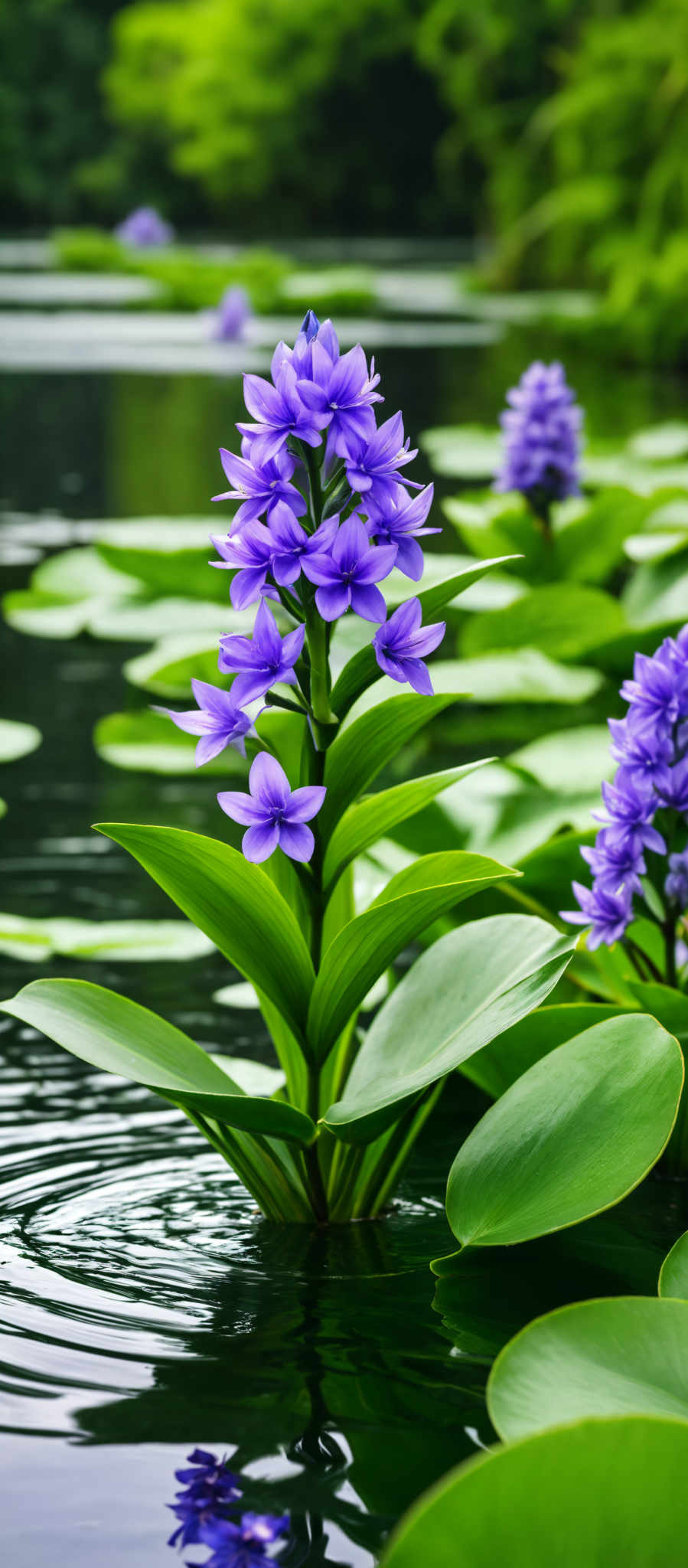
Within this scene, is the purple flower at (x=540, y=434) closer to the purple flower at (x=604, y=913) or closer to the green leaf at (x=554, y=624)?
the green leaf at (x=554, y=624)

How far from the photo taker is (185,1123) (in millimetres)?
1623

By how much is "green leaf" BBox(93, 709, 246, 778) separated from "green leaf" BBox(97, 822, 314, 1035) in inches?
61.9

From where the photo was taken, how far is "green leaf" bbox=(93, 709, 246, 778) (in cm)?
281

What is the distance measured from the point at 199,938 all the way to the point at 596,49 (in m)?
12.4

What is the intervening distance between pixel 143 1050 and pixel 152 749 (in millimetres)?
1687

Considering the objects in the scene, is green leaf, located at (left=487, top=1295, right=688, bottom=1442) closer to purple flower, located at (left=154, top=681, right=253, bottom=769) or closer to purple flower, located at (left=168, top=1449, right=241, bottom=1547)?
purple flower, located at (left=168, top=1449, right=241, bottom=1547)

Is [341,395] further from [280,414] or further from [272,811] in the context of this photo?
[272,811]

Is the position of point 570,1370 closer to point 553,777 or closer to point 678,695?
point 678,695

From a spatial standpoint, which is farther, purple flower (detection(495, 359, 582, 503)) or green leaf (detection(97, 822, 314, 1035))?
purple flower (detection(495, 359, 582, 503))

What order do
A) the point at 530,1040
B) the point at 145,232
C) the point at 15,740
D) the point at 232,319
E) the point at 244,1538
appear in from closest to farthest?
the point at 244,1538
the point at 530,1040
the point at 15,740
the point at 232,319
the point at 145,232

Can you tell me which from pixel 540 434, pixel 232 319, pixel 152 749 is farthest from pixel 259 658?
pixel 232 319

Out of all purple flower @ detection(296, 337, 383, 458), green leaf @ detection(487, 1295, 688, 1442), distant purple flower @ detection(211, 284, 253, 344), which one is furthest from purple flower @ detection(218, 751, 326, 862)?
distant purple flower @ detection(211, 284, 253, 344)

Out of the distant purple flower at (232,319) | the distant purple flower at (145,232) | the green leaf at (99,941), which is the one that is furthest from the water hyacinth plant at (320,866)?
the distant purple flower at (145,232)

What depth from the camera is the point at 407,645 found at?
3.67 feet
